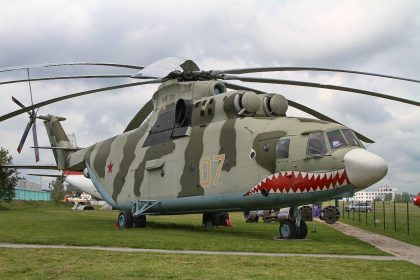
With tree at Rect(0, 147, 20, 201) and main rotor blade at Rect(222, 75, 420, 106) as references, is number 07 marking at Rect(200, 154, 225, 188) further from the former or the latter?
tree at Rect(0, 147, 20, 201)

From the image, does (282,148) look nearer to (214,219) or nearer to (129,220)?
(214,219)

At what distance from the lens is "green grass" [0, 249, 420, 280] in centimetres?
852

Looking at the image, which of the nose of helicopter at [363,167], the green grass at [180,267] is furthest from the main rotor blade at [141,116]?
the green grass at [180,267]

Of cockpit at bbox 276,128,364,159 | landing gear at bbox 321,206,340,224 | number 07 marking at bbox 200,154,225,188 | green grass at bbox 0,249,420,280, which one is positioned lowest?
green grass at bbox 0,249,420,280

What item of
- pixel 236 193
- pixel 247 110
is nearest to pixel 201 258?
pixel 236 193

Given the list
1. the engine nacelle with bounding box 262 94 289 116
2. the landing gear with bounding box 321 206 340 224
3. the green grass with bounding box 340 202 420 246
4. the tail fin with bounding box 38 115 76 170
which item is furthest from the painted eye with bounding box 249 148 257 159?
the tail fin with bounding box 38 115 76 170

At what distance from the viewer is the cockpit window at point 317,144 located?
15.4 meters

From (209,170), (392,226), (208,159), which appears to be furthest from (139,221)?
(392,226)

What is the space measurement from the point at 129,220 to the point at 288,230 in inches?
346

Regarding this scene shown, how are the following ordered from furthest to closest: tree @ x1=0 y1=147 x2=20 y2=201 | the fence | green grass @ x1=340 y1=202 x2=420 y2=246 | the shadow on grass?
tree @ x1=0 y1=147 x2=20 y2=201 < the fence < green grass @ x1=340 y1=202 x2=420 y2=246 < the shadow on grass

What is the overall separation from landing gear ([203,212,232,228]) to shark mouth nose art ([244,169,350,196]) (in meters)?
6.46

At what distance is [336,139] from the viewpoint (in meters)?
15.4

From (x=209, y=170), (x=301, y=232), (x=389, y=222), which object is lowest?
(x=389, y=222)

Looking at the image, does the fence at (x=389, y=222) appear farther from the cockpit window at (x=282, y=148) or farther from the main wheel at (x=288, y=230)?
the cockpit window at (x=282, y=148)
